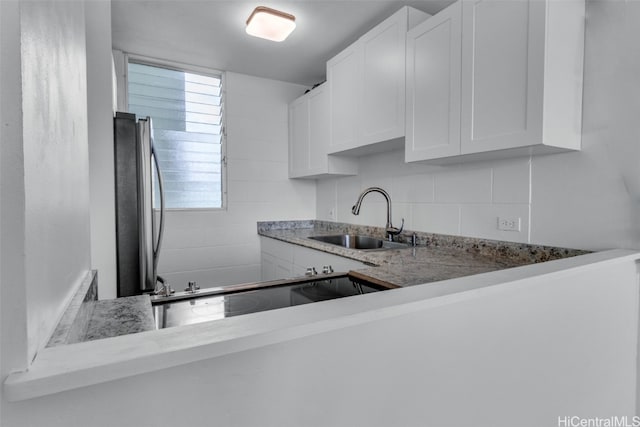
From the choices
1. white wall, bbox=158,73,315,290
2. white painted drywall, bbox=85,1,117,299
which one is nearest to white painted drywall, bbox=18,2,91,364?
white painted drywall, bbox=85,1,117,299

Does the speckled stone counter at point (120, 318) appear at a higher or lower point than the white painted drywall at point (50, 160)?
lower

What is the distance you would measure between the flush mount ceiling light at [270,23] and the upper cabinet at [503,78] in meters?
0.89

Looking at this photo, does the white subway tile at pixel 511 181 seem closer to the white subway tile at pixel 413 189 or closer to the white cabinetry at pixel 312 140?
the white subway tile at pixel 413 189

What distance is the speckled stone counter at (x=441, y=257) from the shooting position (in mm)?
1300

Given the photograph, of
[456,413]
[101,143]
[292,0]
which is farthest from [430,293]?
[292,0]

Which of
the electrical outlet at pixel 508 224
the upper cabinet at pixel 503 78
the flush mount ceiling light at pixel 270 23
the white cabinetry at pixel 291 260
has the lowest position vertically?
the white cabinetry at pixel 291 260

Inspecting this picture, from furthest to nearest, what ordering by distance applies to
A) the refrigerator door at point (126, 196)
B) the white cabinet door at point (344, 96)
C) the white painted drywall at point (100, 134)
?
the white cabinet door at point (344, 96) < the refrigerator door at point (126, 196) < the white painted drywall at point (100, 134)

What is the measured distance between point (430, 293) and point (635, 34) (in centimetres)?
157

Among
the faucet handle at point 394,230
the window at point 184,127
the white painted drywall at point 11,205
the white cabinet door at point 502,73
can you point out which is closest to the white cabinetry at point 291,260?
the faucet handle at point 394,230

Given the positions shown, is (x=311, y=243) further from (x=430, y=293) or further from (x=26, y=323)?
(x=26, y=323)

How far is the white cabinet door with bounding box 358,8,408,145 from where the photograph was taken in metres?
1.98

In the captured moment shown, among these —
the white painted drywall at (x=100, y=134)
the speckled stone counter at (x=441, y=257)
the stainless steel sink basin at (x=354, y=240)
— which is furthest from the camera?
the stainless steel sink basin at (x=354, y=240)

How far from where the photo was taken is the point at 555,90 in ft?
4.39

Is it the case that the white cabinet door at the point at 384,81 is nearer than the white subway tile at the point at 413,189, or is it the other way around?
the white cabinet door at the point at 384,81
